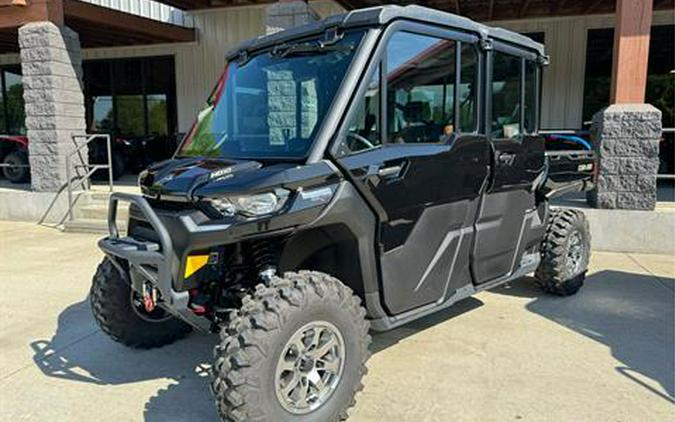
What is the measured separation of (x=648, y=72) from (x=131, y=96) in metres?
13.0

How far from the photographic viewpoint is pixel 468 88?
3654 millimetres

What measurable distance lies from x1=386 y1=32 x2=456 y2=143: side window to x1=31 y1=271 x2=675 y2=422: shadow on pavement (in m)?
1.63

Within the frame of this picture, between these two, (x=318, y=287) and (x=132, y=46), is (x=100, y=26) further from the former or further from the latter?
(x=318, y=287)

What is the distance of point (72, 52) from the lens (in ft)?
30.7

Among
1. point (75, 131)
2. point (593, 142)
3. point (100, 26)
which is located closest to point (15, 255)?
point (75, 131)

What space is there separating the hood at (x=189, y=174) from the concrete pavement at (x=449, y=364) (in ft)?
4.19

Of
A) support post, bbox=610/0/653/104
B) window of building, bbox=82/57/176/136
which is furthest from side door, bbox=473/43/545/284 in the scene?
window of building, bbox=82/57/176/136

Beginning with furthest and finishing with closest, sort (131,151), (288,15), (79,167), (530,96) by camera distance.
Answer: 1. (131,151)
2. (79,167)
3. (288,15)
4. (530,96)

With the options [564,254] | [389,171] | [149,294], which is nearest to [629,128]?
[564,254]

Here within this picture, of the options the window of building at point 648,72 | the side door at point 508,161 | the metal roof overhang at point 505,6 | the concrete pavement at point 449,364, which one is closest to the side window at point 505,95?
the side door at point 508,161

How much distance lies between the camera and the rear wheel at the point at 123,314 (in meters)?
3.68

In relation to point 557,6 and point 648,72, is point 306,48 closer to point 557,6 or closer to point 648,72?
point 557,6

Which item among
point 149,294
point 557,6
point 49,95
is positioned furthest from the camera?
point 557,6

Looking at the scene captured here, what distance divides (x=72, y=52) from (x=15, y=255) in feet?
13.2
